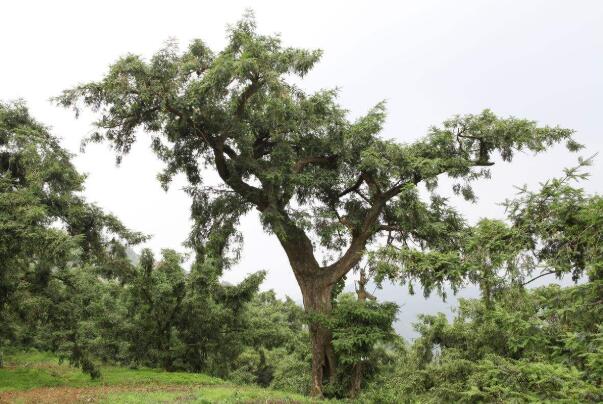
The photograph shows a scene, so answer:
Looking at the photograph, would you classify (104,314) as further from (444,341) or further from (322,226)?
(444,341)

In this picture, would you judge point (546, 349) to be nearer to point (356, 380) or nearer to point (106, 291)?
point (356, 380)

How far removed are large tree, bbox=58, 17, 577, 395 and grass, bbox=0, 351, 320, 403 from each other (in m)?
4.38

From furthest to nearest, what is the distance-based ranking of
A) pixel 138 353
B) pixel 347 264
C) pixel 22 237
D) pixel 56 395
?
pixel 138 353 → pixel 347 264 → pixel 56 395 → pixel 22 237

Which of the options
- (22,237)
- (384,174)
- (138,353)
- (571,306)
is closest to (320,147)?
(384,174)

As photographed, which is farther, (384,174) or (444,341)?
(444,341)

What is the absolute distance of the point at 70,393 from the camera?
16219mm

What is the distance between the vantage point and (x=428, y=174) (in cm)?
1758

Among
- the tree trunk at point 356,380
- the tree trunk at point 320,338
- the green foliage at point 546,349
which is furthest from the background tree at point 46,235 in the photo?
the green foliage at point 546,349

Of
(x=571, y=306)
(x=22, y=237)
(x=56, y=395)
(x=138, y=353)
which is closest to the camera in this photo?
A: (x=571, y=306)

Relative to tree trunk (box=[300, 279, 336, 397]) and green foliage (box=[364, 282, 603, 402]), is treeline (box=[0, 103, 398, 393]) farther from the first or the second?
green foliage (box=[364, 282, 603, 402])

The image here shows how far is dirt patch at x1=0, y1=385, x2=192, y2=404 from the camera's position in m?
14.5

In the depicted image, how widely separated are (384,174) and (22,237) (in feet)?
42.6

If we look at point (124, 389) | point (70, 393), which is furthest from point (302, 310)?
point (70, 393)

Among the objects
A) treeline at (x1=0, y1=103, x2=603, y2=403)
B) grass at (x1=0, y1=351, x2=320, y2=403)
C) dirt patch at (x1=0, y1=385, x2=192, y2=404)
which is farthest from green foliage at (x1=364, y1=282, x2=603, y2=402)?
dirt patch at (x1=0, y1=385, x2=192, y2=404)
